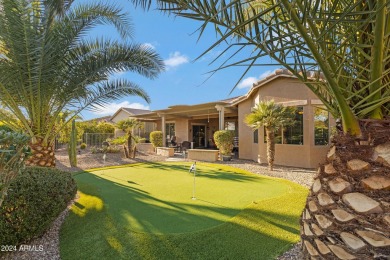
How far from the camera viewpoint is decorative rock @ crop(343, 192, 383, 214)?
167cm

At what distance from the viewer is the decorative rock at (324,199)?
194 centimetres

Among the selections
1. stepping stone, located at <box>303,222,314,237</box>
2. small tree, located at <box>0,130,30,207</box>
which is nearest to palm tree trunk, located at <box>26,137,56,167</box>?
small tree, located at <box>0,130,30,207</box>

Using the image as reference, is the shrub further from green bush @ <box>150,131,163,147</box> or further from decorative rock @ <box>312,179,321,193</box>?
decorative rock @ <box>312,179,321,193</box>

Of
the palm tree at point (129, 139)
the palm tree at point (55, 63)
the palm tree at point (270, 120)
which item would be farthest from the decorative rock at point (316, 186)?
the palm tree at point (129, 139)

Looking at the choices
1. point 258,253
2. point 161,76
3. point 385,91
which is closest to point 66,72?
point 161,76

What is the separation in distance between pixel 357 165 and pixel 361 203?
0.98ft

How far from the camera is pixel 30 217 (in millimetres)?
4473

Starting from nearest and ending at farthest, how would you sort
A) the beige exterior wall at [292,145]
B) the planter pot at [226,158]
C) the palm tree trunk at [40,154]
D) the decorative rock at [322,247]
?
1. the decorative rock at [322,247]
2. the palm tree trunk at [40,154]
3. the beige exterior wall at [292,145]
4. the planter pot at [226,158]

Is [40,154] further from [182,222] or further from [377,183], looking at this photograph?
[377,183]

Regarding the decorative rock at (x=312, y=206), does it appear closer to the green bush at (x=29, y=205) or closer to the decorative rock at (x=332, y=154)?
the decorative rock at (x=332, y=154)

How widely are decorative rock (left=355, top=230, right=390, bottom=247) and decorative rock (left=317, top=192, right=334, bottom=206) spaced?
0.29 metres

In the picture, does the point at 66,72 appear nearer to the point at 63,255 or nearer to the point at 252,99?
the point at 63,255

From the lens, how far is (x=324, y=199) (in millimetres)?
1999

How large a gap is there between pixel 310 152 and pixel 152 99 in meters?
9.38
